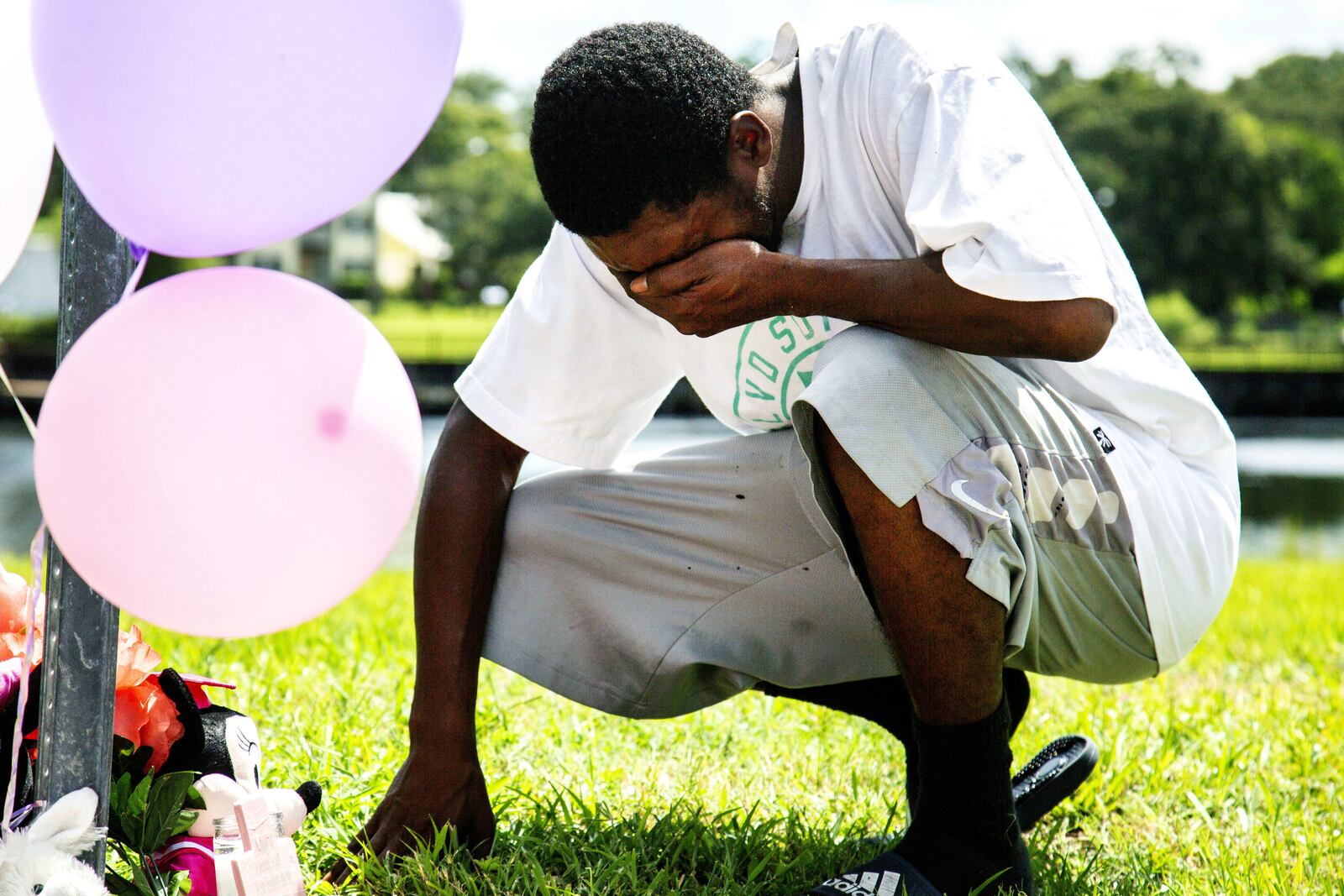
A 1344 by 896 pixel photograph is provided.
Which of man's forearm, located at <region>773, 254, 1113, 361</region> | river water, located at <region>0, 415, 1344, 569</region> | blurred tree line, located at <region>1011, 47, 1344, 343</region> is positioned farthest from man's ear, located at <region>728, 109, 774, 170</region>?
blurred tree line, located at <region>1011, 47, 1344, 343</region>

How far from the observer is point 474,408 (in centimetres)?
189

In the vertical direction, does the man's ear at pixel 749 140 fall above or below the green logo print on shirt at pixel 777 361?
above

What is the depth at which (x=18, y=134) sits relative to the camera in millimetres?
1339

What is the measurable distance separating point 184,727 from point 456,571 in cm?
46

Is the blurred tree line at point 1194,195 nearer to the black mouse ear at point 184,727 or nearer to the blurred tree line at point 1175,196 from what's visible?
the blurred tree line at point 1175,196

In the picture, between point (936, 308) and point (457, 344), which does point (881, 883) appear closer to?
point (936, 308)

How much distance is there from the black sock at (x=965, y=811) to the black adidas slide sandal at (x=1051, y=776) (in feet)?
1.06

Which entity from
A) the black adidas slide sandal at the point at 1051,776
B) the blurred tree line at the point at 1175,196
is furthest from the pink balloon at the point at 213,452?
the blurred tree line at the point at 1175,196

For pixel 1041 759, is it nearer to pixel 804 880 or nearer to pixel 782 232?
pixel 804 880

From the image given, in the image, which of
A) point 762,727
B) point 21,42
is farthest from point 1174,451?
point 21,42

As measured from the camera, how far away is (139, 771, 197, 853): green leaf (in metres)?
1.42

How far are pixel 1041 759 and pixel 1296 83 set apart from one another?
230 ft

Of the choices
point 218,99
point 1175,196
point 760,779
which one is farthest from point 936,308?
point 1175,196

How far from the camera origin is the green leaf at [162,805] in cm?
142
